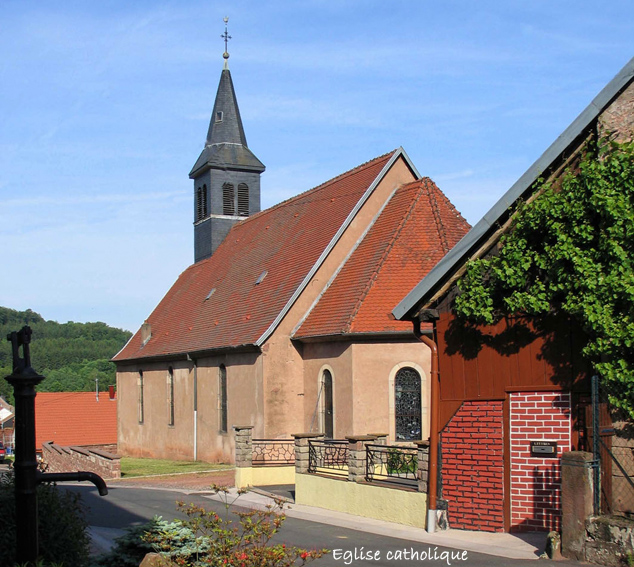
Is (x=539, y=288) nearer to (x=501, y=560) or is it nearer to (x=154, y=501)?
(x=501, y=560)

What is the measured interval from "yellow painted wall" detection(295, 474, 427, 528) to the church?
497 centimetres

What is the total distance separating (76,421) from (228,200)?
2013cm

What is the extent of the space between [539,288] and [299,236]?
17.2 m

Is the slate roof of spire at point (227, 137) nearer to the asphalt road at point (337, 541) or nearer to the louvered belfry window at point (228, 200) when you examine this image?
the louvered belfry window at point (228, 200)

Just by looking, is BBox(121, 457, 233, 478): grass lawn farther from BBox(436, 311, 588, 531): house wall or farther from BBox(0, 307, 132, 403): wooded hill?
BBox(0, 307, 132, 403): wooded hill

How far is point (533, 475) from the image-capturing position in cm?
1258

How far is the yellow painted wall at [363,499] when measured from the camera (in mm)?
13961

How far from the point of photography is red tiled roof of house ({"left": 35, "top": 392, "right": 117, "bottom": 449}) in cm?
4797

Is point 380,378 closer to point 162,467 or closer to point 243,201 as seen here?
point 162,467

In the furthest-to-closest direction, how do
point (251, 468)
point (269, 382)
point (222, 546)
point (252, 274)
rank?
point (252, 274), point (269, 382), point (251, 468), point (222, 546)

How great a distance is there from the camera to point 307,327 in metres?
24.9

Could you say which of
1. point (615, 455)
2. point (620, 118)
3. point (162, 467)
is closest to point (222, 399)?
point (162, 467)

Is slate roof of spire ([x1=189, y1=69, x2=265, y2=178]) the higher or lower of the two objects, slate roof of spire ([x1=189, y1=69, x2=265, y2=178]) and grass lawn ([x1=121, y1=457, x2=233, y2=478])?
the higher

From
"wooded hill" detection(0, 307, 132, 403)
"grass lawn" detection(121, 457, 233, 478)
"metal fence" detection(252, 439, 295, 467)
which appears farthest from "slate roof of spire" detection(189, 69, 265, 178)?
"wooded hill" detection(0, 307, 132, 403)
